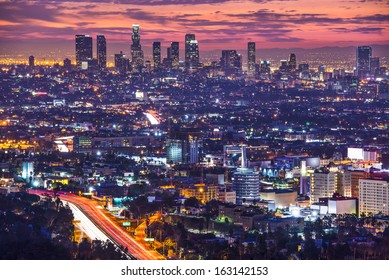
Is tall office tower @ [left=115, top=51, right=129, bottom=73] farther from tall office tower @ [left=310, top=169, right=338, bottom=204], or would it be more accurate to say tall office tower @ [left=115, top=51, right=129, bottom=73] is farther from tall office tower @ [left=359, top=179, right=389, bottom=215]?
tall office tower @ [left=359, top=179, right=389, bottom=215]

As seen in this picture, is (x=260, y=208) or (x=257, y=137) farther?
(x=257, y=137)

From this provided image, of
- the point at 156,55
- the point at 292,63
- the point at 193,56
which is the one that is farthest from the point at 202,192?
the point at 292,63

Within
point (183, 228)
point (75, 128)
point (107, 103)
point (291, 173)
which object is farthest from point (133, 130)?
point (183, 228)

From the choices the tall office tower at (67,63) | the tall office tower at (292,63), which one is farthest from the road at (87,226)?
the tall office tower at (292,63)

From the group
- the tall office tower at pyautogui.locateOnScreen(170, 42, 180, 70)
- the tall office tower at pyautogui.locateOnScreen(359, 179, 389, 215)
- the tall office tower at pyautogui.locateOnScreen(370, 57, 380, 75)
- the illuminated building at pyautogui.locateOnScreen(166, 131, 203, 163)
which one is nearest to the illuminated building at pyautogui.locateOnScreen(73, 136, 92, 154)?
the illuminated building at pyautogui.locateOnScreen(166, 131, 203, 163)

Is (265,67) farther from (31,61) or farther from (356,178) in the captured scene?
(356,178)

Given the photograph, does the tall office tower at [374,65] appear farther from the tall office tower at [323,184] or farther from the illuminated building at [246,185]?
the illuminated building at [246,185]
